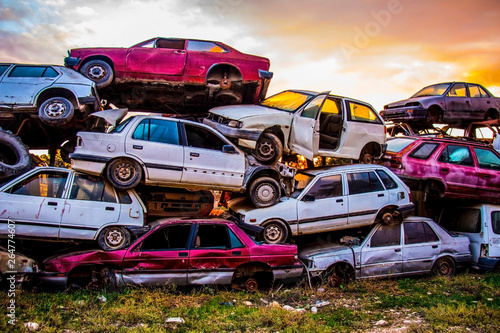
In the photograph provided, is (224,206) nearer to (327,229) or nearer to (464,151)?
(327,229)

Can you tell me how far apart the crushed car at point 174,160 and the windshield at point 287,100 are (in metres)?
1.56

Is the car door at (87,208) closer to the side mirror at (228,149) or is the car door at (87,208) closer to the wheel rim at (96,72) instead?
the side mirror at (228,149)

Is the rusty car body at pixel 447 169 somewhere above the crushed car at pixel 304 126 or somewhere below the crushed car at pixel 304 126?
below

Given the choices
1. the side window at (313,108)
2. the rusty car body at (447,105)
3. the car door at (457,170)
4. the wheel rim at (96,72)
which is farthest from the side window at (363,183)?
the wheel rim at (96,72)

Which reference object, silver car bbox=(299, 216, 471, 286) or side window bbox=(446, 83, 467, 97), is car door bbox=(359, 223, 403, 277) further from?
side window bbox=(446, 83, 467, 97)

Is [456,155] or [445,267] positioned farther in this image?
[456,155]

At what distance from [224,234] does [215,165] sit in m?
1.36

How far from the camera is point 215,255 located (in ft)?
20.8

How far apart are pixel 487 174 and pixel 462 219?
3.79 ft

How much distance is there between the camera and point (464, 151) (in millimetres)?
9109

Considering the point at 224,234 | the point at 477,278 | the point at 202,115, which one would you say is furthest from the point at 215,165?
the point at 477,278

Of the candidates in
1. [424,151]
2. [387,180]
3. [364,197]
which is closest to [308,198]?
[364,197]

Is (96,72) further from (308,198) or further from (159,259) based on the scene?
(308,198)

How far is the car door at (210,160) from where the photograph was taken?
7.16 metres
